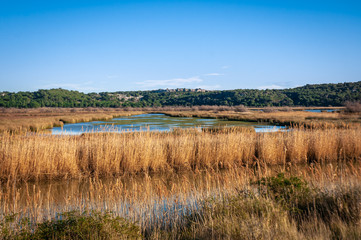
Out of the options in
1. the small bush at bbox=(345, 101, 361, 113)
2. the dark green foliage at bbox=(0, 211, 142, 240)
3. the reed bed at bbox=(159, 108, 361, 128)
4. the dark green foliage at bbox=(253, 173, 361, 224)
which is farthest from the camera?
the small bush at bbox=(345, 101, 361, 113)

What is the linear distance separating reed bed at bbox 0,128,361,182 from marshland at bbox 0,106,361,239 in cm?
5

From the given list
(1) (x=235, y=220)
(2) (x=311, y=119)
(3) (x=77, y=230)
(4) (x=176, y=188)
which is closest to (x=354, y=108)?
(2) (x=311, y=119)

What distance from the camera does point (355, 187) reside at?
5.77 metres

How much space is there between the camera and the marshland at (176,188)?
14.4 ft

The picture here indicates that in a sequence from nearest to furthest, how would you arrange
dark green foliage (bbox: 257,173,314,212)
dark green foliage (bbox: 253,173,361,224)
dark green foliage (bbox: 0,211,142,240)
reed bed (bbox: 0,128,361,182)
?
dark green foliage (bbox: 0,211,142,240)
dark green foliage (bbox: 253,173,361,224)
dark green foliage (bbox: 257,173,314,212)
reed bed (bbox: 0,128,361,182)

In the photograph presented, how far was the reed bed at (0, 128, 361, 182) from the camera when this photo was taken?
941cm

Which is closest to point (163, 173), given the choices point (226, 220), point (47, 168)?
point (47, 168)

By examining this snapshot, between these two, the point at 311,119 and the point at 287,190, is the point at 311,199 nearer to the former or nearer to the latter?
the point at 287,190

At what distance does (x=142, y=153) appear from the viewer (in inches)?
418

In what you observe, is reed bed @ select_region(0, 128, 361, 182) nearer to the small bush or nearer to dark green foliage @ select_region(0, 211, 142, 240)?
dark green foliage @ select_region(0, 211, 142, 240)

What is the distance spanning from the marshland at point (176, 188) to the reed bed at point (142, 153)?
0.05 m

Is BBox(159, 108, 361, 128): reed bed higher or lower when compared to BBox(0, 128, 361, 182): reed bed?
lower

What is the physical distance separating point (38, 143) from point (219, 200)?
7.76m

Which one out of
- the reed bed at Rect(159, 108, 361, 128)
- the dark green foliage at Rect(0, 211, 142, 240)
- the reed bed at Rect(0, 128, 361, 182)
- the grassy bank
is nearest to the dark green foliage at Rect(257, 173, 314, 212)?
the grassy bank
